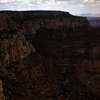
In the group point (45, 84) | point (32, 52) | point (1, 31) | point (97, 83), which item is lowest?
point (97, 83)

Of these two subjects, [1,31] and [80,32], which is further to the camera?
[80,32]

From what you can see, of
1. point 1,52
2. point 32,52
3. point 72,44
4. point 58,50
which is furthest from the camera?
point 72,44

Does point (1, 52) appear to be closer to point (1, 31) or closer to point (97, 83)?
point (1, 31)

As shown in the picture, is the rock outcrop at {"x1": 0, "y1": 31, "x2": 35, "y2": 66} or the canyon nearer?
the canyon

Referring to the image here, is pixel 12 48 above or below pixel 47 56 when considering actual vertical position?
above

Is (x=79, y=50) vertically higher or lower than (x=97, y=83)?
higher

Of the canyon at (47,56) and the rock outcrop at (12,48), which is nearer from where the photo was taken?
the canyon at (47,56)

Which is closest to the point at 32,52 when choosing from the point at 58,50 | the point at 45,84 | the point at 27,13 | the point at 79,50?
the point at 45,84

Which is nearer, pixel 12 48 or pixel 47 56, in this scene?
pixel 12 48
